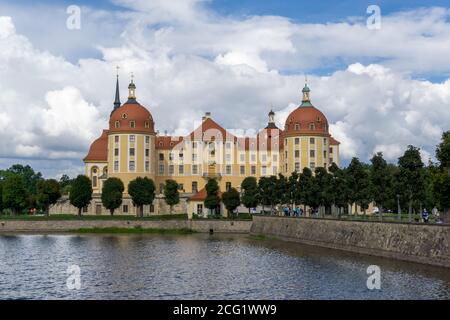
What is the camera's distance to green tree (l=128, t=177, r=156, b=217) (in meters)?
96.5

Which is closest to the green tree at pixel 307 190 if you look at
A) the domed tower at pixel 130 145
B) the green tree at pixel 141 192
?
the green tree at pixel 141 192

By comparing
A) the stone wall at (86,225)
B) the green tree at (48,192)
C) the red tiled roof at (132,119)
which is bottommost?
the stone wall at (86,225)

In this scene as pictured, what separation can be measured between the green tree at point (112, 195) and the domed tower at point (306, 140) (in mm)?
27578

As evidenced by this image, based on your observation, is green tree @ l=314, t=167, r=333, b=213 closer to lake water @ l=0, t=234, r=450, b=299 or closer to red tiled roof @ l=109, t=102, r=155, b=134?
lake water @ l=0, t=234, r=450, b=299

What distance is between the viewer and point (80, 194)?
322 ft

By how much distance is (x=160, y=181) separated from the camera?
112562 mm

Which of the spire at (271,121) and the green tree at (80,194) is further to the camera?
the spire at (271,121)

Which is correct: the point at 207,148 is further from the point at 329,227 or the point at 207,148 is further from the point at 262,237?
the point at 329,227

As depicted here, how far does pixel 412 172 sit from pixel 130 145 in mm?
61383

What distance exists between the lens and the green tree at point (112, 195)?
96812 mm

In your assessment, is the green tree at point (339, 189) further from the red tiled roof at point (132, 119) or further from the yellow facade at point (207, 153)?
the red tiled roof at point (132, 119)

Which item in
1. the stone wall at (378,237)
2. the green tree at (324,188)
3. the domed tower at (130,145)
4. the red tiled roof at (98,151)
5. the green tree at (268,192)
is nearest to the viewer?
the stone wall at (378,237)
